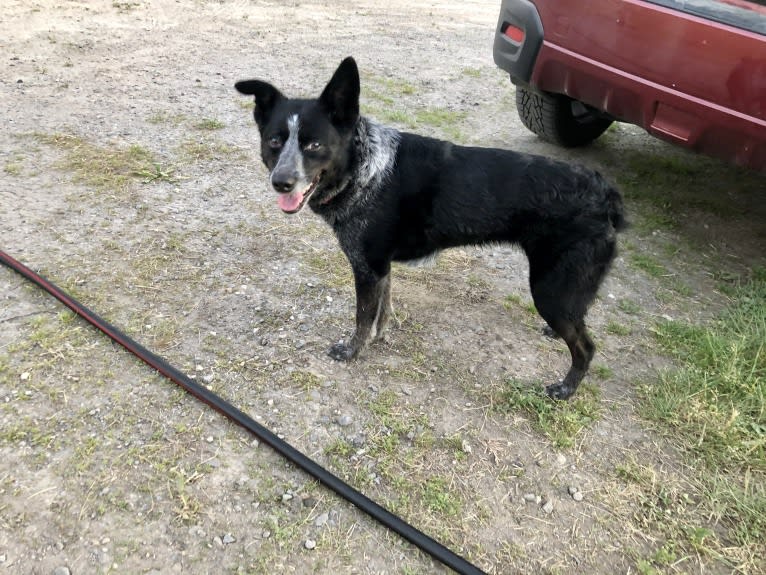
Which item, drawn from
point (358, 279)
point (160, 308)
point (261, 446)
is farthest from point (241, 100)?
point (261, 446)

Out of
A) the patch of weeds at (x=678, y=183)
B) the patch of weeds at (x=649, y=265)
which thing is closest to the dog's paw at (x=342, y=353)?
the patch of weeds at (x=649, y=265)

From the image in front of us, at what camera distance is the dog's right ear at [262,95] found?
287 centimetres

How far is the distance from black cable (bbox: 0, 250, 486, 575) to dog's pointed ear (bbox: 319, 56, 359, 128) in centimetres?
165

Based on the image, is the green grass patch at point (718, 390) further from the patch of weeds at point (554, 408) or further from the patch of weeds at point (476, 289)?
the patch of weeds at point (476, 289)

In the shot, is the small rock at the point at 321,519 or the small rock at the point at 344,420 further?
the small rock at the point at 344,420

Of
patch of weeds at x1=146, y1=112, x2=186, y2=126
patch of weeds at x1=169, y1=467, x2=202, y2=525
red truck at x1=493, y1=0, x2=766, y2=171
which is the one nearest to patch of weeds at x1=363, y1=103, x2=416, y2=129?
red truck at x1=493, y1=0, x2=766, y2=171

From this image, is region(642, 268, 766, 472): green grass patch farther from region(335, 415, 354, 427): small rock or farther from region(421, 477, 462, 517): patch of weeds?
region(335, 415, 354, 427): small rock

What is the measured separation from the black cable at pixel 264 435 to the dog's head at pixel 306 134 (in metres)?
1.10

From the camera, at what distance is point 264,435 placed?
2.67 metres

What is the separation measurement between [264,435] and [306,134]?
158cm

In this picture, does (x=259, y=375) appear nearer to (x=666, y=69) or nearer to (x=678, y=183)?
(x=666, y=69)

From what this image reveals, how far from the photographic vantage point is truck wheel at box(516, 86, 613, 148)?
521 centimetres

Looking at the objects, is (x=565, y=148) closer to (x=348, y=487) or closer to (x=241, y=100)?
(x=241, y=100)

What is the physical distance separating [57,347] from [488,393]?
2.53 metres
